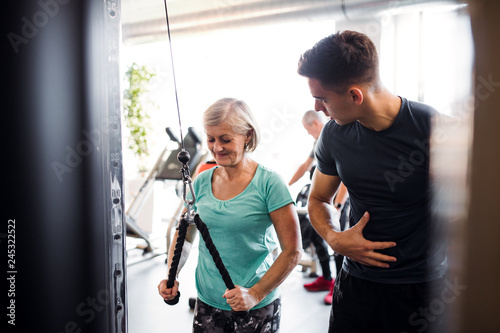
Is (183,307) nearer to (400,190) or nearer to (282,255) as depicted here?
(282,255)

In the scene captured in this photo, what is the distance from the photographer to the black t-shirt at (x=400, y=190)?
1.06 meters

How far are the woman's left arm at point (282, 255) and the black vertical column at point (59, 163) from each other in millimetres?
570

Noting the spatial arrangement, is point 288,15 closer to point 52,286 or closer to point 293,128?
point 293,128

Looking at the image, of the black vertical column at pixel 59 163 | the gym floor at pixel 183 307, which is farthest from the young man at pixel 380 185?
the gym floor at pixel 183 307

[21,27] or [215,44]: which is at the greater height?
[215,44]

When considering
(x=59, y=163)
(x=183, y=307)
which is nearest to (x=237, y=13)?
(x=183, y=307)

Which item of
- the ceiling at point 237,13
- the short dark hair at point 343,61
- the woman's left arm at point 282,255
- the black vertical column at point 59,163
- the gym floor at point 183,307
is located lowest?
the gym floor at point 183,307

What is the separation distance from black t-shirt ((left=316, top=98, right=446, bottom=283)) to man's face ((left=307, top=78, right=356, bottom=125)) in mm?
100

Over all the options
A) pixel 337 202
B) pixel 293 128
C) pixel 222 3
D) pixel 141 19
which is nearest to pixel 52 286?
pixel 337 202

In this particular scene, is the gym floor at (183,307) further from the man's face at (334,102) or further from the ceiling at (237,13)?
the ceiling at (237,13)

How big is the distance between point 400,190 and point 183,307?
2519 mm

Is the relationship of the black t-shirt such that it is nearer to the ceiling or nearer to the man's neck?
the man's neck

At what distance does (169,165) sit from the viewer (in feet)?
15.2

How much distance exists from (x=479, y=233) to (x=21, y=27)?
761 millimetres
